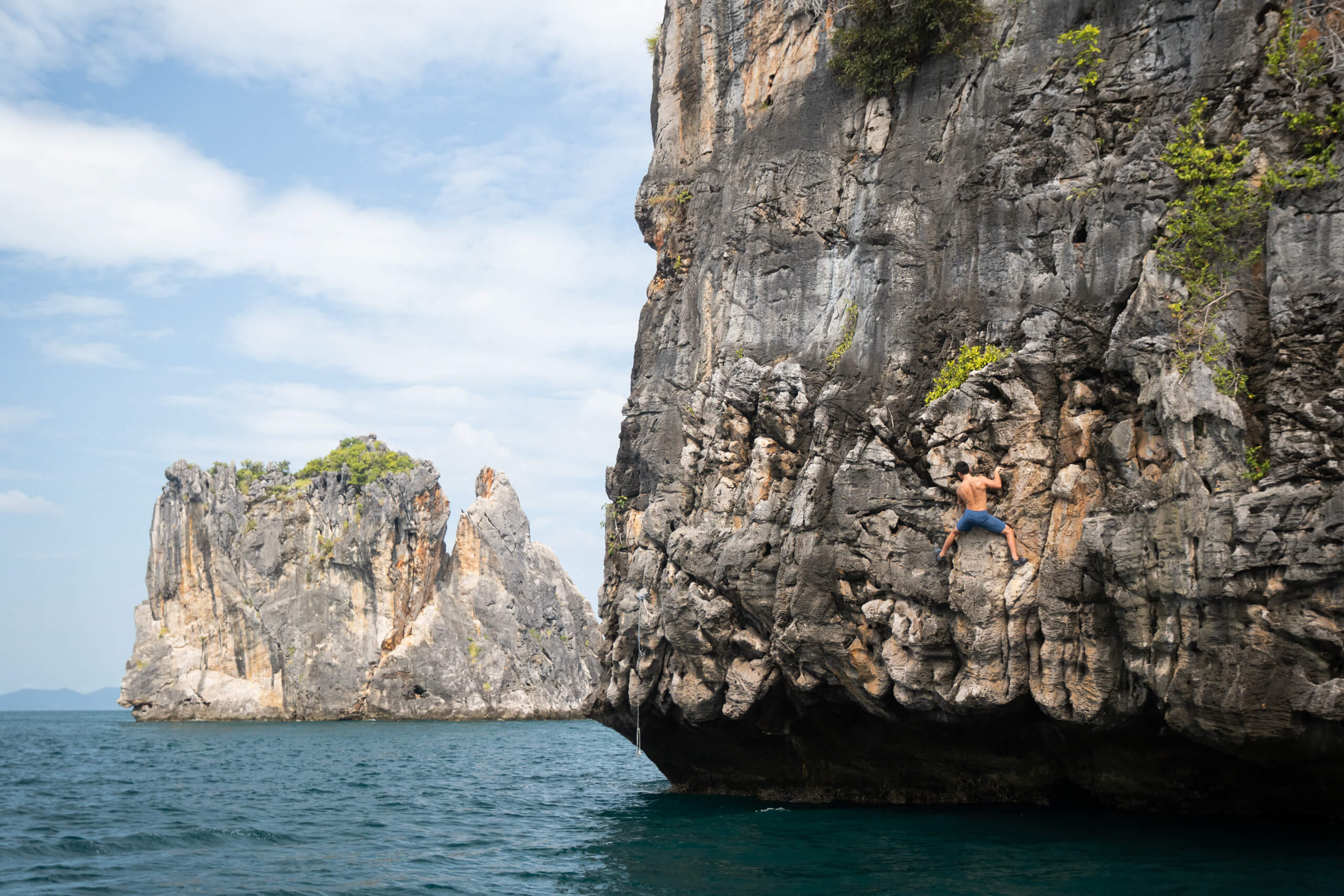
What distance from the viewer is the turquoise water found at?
11.8 meters

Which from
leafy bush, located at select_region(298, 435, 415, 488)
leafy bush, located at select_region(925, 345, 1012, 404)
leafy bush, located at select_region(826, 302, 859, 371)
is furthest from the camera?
leafy bush, located at select_region(298, 435, 415, 488)

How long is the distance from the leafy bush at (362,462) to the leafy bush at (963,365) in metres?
57.6

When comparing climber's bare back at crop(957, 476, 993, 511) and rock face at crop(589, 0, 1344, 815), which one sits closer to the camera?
rock face at crop(589, 0, 1344, 815)

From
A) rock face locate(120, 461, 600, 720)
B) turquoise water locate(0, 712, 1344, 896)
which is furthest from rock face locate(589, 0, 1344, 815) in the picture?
rock face locate(120, 461, 600, 720)

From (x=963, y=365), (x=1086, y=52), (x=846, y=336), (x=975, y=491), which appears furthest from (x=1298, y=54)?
(x=846, y=336)

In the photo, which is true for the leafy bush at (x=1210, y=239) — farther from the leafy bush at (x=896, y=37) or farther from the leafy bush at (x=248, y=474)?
the leafy bush at (x=248, y=474)

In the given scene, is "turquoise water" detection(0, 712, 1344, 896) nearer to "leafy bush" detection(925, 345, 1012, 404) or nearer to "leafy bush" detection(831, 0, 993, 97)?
"leafy bush" detection(925, 345, 1012, 404)

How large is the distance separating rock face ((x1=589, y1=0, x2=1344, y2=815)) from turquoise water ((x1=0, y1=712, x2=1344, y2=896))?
1384 mm

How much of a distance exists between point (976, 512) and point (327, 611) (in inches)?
2321

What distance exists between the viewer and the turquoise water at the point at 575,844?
A: 11.8 m

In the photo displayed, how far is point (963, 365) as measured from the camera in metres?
15.2

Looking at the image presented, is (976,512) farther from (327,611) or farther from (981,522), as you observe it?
(327,611)

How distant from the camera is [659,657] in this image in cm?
1919

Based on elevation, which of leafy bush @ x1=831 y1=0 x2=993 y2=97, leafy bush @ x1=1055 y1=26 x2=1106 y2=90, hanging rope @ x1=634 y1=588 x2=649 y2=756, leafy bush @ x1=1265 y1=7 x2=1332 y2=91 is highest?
leafy bush @ x1=831 y1=0 x2=993 y2=97
